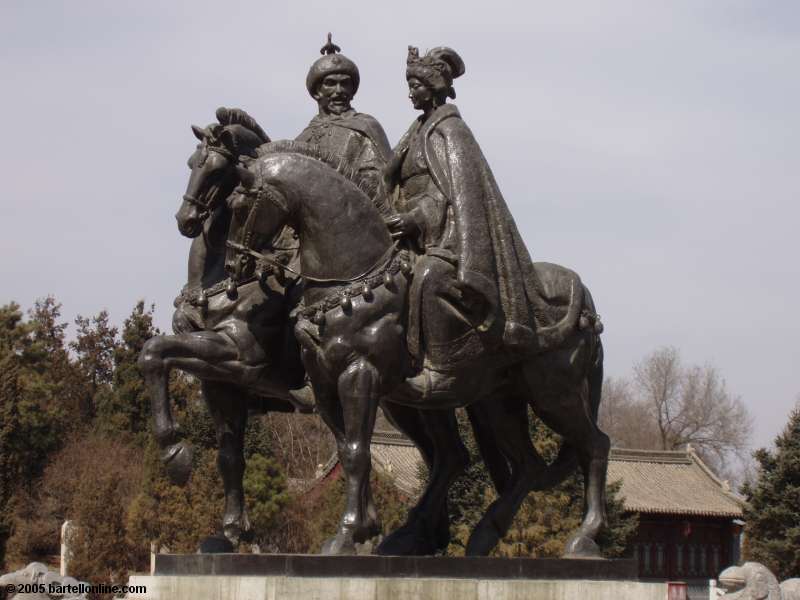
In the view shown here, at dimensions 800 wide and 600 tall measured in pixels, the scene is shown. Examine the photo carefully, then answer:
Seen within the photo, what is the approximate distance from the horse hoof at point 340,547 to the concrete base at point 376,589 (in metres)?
0.25

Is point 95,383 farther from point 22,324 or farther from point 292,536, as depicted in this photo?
point 292,536

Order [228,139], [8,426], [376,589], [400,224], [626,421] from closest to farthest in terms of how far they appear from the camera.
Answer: [376,589]
[228,139]
[400,224]
[8,426]
[626,421]

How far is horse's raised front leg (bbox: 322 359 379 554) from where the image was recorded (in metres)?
9.88

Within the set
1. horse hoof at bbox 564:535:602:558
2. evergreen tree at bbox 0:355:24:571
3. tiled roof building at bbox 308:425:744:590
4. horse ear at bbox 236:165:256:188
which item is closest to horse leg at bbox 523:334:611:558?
horse hoof at bbox 564:535:602:558

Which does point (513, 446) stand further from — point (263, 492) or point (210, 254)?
point (263, 492)

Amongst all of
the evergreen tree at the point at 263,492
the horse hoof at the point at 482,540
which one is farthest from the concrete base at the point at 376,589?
the evergreen tree at the point at 263,492

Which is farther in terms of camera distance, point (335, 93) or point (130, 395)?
point (130, 395)

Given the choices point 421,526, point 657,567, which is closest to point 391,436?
point 657,567

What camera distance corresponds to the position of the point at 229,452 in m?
10.7

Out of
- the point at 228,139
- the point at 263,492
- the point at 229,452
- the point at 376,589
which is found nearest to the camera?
the point at 376,589

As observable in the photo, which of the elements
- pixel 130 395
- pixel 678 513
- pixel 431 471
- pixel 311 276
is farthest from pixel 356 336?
pixel 678 513

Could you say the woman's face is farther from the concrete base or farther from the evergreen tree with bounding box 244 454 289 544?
the evergreen tree with bounding box 244 454 289 544

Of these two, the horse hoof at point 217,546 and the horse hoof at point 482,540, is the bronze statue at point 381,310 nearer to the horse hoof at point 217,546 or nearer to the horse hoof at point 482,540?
the horse hoof at point 482,540

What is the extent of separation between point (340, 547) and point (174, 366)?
1.85m
